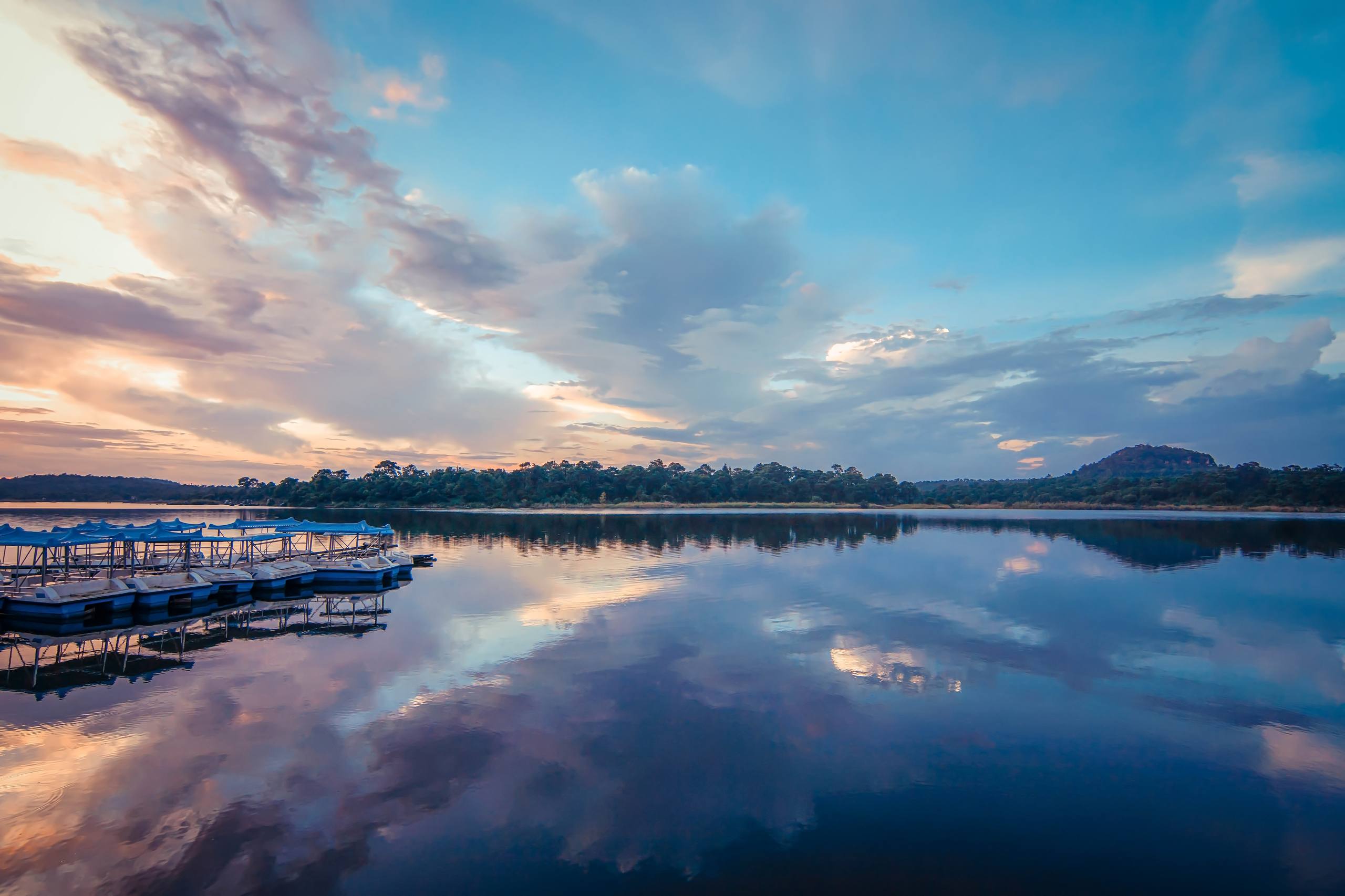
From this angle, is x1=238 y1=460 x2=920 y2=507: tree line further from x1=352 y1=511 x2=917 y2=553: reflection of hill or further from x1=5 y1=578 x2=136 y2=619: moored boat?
x1=5 y1=578 x2=136 y2=619: moored boat

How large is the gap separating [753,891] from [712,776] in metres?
3.55

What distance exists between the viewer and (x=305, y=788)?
464 inches

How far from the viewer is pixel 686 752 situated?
1343 cm

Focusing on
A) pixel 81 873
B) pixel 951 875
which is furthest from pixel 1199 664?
pixel 81 873

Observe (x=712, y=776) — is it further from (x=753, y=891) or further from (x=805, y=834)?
(x=753, y=891)

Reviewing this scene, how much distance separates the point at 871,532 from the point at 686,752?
7459 centimetres

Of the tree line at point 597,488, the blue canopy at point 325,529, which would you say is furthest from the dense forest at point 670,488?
the blue canopy at point 325,529

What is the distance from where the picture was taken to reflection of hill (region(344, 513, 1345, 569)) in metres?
58.0

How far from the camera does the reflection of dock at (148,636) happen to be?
1945 cm

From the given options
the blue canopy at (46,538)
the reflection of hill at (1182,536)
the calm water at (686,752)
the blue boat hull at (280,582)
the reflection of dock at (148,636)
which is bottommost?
the reflection of dock at (148,636)

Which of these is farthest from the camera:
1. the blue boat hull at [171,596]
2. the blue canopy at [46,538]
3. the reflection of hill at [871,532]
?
the reflection of hill at [871,532]

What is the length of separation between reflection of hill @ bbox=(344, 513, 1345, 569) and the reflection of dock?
27.9m

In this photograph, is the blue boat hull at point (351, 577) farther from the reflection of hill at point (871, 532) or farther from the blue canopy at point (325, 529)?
the reflection of hill at point (871, 532)

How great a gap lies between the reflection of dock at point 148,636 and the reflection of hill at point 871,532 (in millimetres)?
27867
